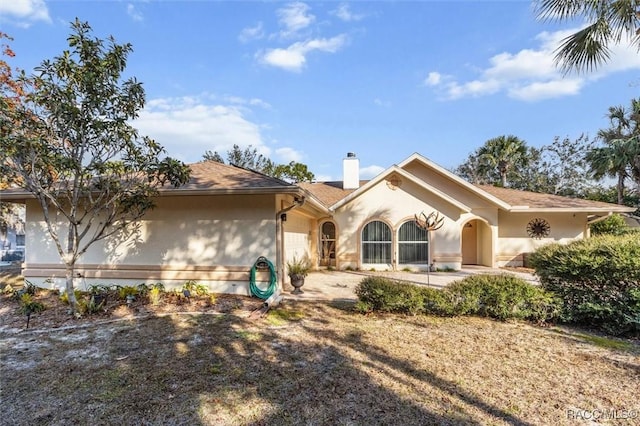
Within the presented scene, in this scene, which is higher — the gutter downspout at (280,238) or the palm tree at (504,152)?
the palm tree at (504,152)

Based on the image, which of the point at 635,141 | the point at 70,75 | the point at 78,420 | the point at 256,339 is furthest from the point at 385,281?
the point at 635,141

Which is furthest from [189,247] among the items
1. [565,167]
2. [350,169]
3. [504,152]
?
[565,167]

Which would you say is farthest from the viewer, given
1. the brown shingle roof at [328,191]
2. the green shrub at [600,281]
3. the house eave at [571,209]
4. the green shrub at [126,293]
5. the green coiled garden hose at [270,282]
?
the brown shingle roof at [328,191]

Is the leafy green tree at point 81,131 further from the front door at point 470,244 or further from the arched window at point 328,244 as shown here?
the front door at point 470,244

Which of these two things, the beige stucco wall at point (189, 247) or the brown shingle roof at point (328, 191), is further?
the brown shingle roof at point (328, 191)

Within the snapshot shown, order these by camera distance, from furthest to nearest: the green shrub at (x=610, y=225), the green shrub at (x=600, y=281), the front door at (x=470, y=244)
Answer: the front door at (x=470, y=244), the green shrub at (x=610, y=225), the green shrub at (x=600, y=281)

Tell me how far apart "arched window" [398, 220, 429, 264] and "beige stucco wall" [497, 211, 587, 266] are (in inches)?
184

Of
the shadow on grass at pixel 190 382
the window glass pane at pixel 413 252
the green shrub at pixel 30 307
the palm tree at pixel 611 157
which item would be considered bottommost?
the shadow on grass at pixel 190 382

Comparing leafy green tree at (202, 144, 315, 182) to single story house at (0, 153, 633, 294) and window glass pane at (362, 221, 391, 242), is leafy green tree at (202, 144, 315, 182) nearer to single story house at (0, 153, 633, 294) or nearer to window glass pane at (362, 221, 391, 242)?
single story house at (0, 153, 633, 294)

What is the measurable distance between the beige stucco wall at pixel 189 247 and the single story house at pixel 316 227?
3cm

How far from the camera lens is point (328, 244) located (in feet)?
50.9

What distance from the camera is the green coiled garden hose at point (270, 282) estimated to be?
8.05 m

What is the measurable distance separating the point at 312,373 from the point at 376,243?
10.7 m

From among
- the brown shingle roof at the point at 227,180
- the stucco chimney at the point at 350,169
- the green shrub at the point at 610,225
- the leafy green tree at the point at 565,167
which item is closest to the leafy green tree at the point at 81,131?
the brown shingle roof at the point at 227,180
